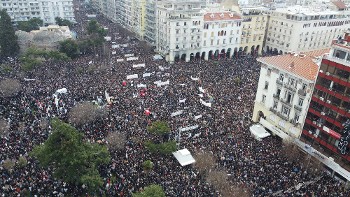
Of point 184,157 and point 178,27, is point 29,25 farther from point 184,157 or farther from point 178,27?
point 184,157

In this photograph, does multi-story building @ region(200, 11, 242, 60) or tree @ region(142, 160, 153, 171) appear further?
multi-story building @ region(200, 11, 242, 60)

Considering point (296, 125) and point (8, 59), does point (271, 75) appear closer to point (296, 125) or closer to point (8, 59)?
point (296, 125)

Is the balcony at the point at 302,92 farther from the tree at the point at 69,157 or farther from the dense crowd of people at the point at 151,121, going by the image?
the tree at the point at 69,157

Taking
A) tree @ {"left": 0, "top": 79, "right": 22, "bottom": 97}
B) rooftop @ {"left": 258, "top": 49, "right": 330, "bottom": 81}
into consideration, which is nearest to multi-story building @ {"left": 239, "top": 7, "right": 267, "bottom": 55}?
rooftop @ {"left": 258, "top": 49, "right": 330, "bottom": 81}

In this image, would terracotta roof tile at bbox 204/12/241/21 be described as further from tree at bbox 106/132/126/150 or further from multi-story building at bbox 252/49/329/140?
tree at bbox 106/132/126/150

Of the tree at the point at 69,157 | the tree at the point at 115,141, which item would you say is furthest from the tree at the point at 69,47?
the tree at the point at 69,157

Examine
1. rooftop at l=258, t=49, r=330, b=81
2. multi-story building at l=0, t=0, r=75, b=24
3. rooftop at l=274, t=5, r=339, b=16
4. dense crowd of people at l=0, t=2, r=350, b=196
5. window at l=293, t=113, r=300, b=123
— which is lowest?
dense crowd of people at l=0, t=2, r=350, b=196

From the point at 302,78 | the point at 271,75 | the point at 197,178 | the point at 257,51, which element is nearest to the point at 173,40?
the point at 257,51

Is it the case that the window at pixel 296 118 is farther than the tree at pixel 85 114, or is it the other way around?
the tree at pixel 85 114
